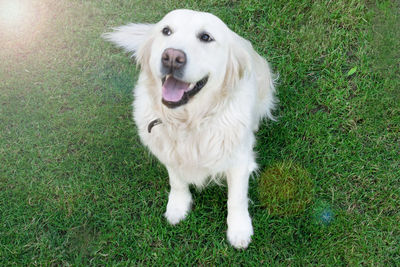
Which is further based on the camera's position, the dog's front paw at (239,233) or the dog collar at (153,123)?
the dog's front paw at (239,233)

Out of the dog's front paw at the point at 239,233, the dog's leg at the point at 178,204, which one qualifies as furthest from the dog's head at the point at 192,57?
the dog's front paw at the point at 239,233

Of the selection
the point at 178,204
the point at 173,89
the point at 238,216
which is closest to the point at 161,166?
the point at 178,204

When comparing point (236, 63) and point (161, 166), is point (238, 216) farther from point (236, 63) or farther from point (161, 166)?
point (236, 63)

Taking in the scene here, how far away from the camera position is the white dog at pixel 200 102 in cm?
204

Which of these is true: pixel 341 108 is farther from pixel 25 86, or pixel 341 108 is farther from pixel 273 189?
pixel 25 86

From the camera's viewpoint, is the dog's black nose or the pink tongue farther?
the pink tongue

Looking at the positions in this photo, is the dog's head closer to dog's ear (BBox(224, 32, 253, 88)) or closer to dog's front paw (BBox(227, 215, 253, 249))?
dog's ear (BBox(224, 32, 253, 88))

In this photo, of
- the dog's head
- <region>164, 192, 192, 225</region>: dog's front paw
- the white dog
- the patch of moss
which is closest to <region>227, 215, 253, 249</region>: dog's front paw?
the white dog

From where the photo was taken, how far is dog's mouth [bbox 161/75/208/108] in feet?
6.70

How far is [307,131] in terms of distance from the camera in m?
3.20

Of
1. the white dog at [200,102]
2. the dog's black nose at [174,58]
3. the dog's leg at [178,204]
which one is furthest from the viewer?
the dog's leg at [178,204]

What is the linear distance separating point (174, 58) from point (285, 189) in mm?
1523

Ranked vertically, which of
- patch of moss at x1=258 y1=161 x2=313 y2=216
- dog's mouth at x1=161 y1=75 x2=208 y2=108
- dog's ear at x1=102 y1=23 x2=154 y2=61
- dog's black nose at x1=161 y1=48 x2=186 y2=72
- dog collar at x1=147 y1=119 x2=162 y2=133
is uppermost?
dog's black nose at x1=161 y1=48 x2=186 y2=72

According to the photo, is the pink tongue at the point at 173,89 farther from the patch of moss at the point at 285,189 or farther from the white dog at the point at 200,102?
the patch of moss at the point at 285,189
